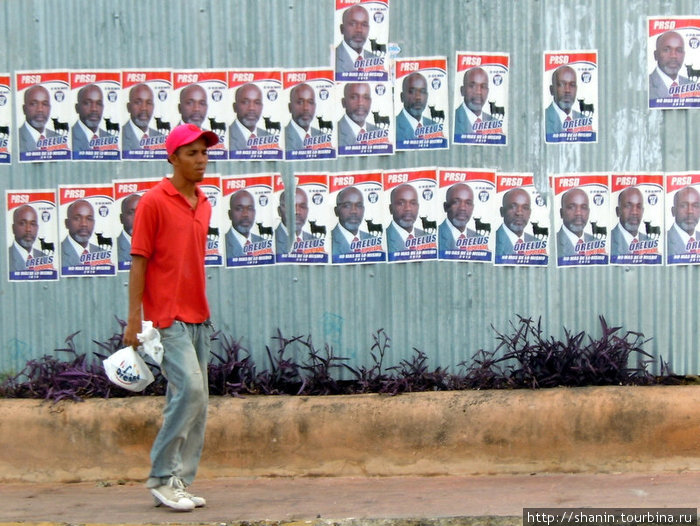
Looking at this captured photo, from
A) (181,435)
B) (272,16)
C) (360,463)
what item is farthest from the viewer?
(272,16)

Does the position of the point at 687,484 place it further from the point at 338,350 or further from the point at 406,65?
the point at 406,65

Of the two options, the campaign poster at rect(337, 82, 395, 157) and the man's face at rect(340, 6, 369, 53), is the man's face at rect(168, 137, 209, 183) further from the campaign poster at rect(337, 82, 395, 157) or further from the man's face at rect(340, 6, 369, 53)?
the man's face at rect(340, 6, 369, 53)

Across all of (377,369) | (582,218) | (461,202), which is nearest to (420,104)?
(461,202)

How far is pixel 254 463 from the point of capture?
648 cm

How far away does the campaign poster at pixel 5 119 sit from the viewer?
6.93 meters

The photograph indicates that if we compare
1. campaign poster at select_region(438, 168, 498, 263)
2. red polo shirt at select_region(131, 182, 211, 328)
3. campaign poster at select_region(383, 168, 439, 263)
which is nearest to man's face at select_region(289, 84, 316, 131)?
campaign poster at select_region(383, 168, 439, 263)

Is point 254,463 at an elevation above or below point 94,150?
below

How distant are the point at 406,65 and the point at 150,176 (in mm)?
1826

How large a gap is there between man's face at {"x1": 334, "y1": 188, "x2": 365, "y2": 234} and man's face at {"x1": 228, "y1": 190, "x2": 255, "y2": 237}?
0.56 m

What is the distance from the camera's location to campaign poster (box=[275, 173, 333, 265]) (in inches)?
272

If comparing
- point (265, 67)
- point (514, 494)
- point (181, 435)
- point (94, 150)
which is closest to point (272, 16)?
point (265, 67)

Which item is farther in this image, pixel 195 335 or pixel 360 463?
pixel 360 463

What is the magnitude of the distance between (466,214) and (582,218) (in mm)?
754

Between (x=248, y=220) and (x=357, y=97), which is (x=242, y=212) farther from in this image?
(x=357, y=97)
